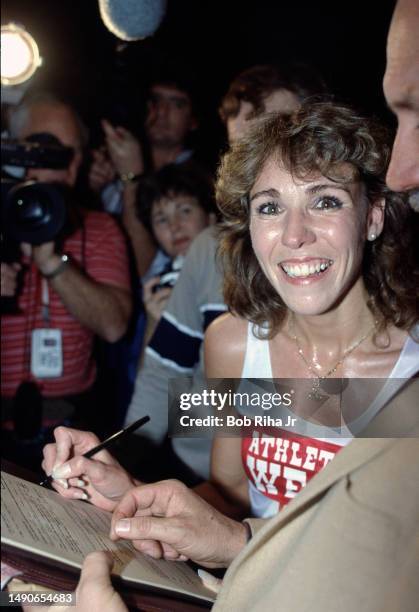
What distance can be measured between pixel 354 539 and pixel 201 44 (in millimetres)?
2967

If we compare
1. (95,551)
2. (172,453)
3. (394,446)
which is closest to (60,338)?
(172,453)

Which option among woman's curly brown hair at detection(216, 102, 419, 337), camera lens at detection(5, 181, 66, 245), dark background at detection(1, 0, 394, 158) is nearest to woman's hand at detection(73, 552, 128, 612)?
woman's curly brown hair at detection(216, 102, 419, 337)

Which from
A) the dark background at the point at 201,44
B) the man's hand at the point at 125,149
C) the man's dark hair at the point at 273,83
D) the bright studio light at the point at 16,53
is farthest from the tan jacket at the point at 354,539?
the man's hand at the point at 125,149

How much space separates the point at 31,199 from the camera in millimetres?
1822

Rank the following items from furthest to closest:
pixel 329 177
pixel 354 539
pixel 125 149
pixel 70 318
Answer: pixel 125 149 → pixel 70 318 → pixel 329 177 → pixel 354 539

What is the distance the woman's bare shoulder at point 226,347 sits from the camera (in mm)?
1511

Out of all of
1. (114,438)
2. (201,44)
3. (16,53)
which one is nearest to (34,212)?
(16,53)

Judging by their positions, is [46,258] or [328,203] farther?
[46,258]

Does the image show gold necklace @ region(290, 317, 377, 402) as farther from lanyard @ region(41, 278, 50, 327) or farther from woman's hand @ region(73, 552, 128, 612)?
lanyard @ region(41, 278, 50, 327)

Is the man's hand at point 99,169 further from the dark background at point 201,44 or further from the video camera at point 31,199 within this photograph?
the video camera at point 31,199

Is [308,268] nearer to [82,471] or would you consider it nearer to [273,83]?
[82,471]

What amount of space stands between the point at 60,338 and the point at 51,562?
4.69 ft

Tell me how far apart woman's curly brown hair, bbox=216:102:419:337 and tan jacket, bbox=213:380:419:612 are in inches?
30.6

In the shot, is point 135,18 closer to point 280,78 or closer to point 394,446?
point 280,78
